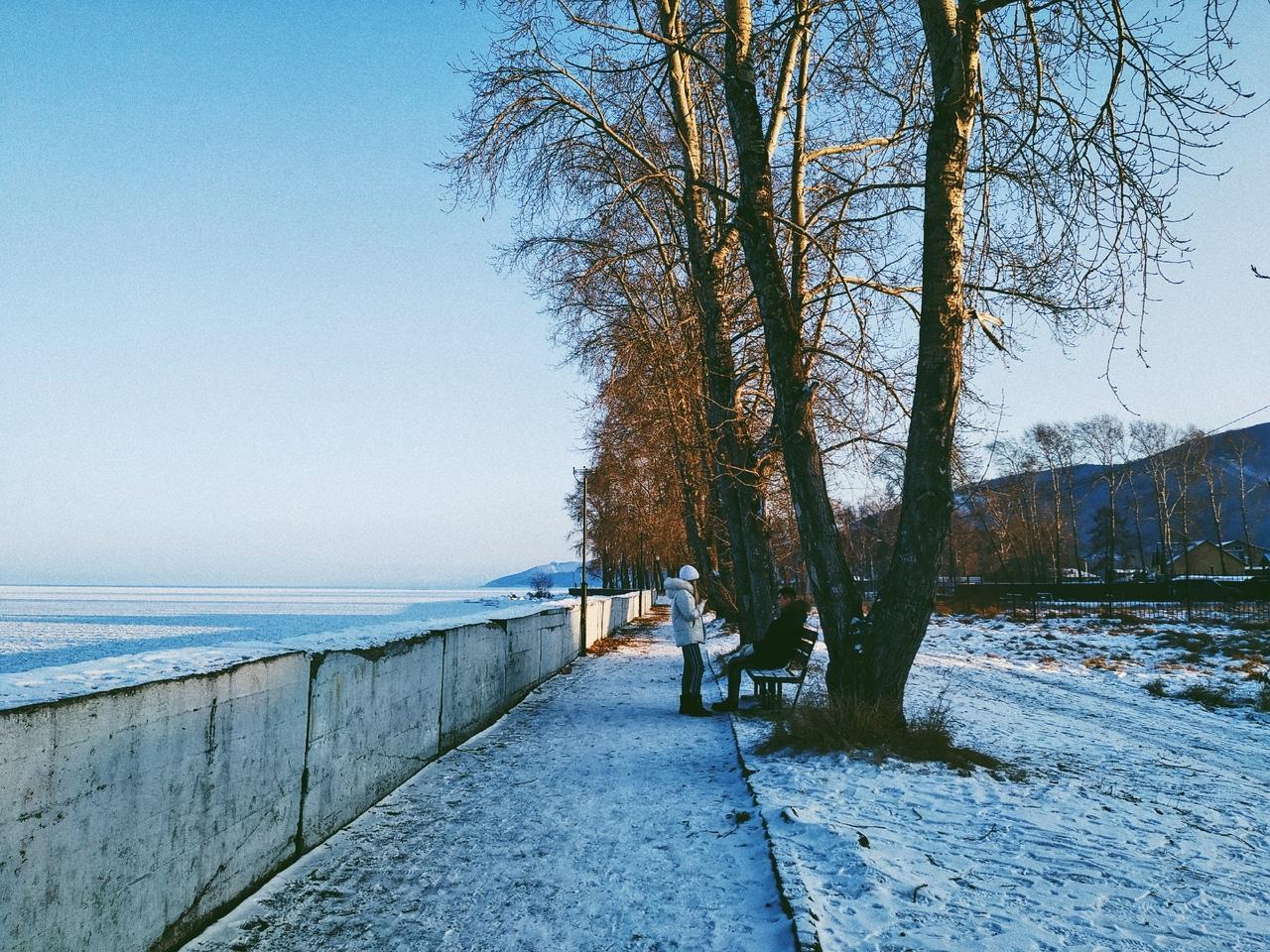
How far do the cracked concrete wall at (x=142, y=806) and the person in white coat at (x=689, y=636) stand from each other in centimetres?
523

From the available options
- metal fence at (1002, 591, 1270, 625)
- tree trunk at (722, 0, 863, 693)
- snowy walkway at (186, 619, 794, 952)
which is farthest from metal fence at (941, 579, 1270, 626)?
snowy walkway at (186, 619, 794, 952)

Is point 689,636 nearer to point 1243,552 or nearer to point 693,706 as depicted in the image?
point 693,706

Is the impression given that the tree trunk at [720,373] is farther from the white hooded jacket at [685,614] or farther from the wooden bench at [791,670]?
the wooden bench at [791,670]

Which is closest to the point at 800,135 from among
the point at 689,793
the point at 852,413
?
the point at 852,413

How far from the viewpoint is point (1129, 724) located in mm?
9133

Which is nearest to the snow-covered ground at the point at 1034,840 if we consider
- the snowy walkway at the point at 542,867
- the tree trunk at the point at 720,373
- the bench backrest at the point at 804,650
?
the snowy walkway at the point at 542,867

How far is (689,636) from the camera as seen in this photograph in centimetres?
870

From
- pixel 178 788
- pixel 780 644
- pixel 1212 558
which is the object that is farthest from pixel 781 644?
pixel 1212 558

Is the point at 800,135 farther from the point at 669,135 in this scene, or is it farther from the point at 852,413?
the point at 669,135

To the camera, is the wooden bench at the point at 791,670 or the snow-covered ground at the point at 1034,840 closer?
the snow-covered ground at the point at 1034,840

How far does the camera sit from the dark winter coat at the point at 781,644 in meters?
7.86

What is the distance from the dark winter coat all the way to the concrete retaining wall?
12.4ft

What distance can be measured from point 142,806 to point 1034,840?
13.4 feet

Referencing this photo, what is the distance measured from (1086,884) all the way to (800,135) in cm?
816
